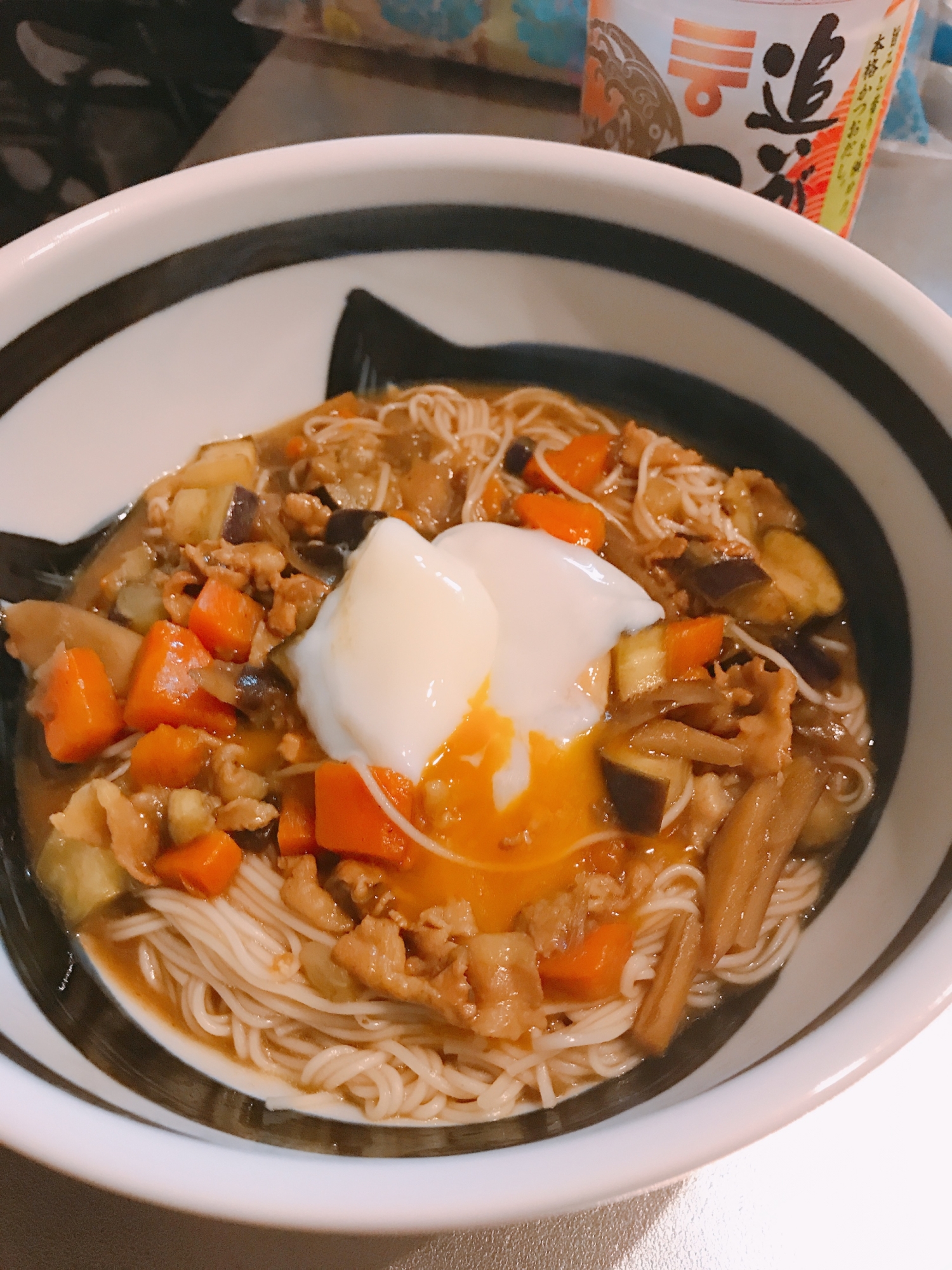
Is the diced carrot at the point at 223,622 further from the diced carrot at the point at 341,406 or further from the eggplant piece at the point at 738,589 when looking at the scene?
the eggplant piece at the point at 738,589

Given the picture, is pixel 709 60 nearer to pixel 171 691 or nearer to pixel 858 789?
pixel 858 789

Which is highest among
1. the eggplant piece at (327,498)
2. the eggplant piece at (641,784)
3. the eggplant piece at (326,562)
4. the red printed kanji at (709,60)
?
the red printed kanji at (709,60)

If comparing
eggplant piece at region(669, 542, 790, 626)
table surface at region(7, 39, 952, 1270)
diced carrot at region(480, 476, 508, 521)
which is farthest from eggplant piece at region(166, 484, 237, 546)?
table surface at region(7, 39, 952, 1270)

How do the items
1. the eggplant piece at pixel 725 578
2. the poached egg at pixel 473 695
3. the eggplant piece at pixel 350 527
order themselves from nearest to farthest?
the poached egg at pixel 473 695 → the eggplant piece at pixel 725 578 → the eggplant piece at pixel 350 527

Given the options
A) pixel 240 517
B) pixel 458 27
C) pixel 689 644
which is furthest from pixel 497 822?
pixel 458 27

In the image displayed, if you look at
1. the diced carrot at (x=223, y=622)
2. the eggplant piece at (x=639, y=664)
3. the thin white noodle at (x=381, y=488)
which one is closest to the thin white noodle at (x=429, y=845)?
A: the eggplant piece at (x=639, y=664)

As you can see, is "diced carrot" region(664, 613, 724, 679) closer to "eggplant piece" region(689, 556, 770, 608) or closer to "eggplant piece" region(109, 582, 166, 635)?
"eggplant piece" region(689, 556, 770, 608)
